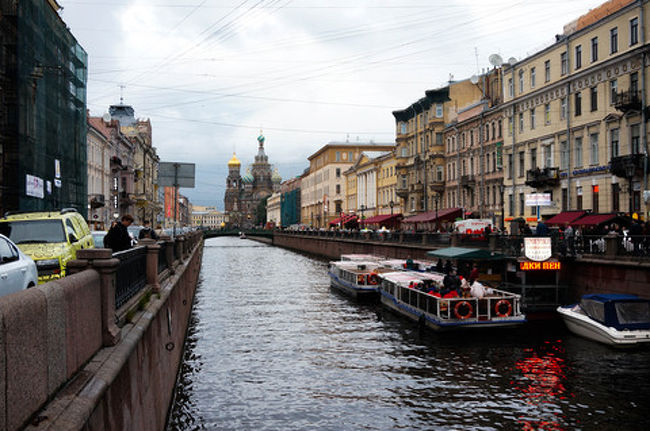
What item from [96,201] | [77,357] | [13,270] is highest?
[96,201]

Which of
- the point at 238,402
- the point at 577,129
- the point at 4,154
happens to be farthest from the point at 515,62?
the point at 238,402

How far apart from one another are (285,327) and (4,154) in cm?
1997

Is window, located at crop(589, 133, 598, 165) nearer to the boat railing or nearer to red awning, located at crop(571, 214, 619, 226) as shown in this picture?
red awning, located at crop(571, 214, 619, 226)

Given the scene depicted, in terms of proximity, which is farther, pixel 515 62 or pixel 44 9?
pixel 515 62

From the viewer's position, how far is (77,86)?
158 feet

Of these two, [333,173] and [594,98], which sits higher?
[333,173]

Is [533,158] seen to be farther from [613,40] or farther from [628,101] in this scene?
[628,101]

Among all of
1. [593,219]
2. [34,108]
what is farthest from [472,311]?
[34,108]

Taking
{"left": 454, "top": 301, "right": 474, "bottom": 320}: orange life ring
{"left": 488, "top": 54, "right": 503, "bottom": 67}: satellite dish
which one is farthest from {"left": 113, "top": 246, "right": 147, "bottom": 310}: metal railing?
{"left": 488, "top": 54, "right": 503, "bottom": 67}: satellite dish

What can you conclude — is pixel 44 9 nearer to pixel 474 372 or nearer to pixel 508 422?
pixel 474 372

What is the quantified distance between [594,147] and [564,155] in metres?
3.51

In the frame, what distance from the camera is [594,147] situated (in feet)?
130

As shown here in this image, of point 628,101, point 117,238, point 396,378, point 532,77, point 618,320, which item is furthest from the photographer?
point 532,77

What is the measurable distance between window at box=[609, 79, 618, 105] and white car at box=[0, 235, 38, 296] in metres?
34.3
